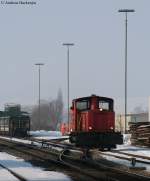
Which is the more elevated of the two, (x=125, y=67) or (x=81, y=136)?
(x=125, y=67)

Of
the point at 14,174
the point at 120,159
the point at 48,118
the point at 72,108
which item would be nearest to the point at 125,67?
the point at 72,108

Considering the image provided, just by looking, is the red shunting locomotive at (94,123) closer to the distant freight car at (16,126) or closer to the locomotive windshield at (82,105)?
the locomotive windshield at (82,105)

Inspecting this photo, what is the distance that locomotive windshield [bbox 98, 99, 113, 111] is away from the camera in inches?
1281

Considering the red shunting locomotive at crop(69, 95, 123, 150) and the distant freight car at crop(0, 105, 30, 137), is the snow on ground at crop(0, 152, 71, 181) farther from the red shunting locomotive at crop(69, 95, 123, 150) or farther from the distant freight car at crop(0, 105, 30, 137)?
the distant freight car at crop(0, 105, 30, 137)

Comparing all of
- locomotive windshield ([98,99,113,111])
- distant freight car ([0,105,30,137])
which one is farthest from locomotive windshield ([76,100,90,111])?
distant freight car ([0,105,30,137])

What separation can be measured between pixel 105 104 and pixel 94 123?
Result: 121 cm

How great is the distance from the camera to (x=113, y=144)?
3122 centimetres

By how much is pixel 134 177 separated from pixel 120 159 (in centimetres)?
768

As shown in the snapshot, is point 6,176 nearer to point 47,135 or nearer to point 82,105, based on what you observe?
point 82,105

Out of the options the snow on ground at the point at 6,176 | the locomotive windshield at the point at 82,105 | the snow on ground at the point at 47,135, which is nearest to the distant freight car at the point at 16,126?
the snow on ground at the point at 47,135

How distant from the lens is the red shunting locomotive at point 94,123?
31516 millimetres

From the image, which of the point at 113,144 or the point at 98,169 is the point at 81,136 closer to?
the point at 113,144

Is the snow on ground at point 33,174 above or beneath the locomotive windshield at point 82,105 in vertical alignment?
beneath

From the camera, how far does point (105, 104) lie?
3278 centimetres
